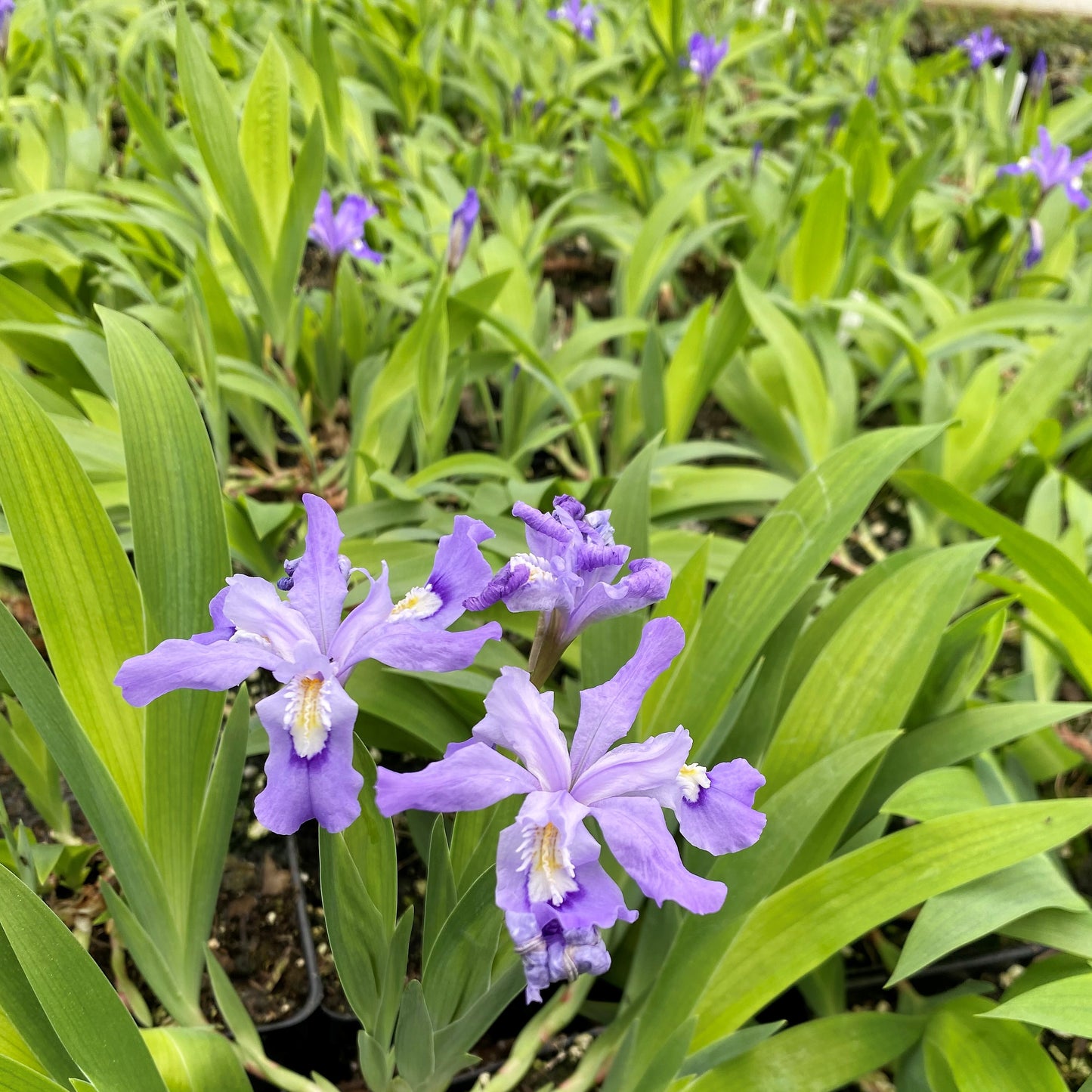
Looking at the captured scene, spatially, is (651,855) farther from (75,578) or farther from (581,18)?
(581,18)

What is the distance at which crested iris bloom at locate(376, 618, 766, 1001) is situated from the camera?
502 mm

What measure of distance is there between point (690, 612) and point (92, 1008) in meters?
0.68

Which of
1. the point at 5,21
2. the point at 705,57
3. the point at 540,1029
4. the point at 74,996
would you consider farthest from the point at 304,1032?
the point at 705,57

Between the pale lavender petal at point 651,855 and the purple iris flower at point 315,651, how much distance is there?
13cm

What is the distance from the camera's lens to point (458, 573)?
0.58 metres

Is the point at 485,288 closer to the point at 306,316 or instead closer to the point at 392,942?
the point at 306,316

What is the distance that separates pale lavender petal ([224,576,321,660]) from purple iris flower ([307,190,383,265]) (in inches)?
47.6

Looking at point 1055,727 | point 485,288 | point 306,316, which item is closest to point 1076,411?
point 1055,727

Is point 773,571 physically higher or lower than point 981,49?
lower

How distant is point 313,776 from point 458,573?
6.1 inches

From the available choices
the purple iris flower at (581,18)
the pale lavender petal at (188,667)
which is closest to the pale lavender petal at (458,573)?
the pale lavender petal at (188,667)

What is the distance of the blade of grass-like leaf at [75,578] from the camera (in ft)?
2.58

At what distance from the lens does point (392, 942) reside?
0.70m

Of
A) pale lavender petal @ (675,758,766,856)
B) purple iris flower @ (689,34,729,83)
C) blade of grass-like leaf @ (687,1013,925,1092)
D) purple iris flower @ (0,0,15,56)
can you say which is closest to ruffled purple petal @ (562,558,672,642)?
pale lavender petal @ (675,758,766,856)
